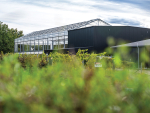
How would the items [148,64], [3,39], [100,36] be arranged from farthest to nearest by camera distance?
[3,39] < [100,36] < [148,64]

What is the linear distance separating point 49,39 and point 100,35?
1053 cm

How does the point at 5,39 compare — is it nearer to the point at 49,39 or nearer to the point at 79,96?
the point at 49,39

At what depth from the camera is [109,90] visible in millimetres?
1471

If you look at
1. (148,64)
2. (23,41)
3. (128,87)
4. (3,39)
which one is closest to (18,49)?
(23,41)

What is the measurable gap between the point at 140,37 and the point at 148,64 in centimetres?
1216

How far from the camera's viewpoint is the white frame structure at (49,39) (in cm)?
2920

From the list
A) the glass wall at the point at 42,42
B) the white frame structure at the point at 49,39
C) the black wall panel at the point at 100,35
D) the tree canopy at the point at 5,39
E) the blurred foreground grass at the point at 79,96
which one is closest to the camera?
the blurred foreground grass at the point at 79,96

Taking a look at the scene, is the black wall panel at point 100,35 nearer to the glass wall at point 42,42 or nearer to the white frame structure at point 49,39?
the white frame structure at point 49,39

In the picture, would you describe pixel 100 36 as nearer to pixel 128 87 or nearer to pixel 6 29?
pixel 128 87

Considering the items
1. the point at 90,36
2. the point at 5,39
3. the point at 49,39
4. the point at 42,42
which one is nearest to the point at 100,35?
the point at 90,36

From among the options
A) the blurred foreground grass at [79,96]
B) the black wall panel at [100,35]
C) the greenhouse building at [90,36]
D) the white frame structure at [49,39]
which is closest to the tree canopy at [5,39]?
the white frame structure at [49,39]

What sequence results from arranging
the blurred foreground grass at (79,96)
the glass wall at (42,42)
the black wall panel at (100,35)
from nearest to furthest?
the blurred foreground grass at (79,96) < the black wall panel at (100,35) < the glass wall at (42,42)

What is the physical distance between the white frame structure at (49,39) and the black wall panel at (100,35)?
1.29 metres

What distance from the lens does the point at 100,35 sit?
26.3 metres
